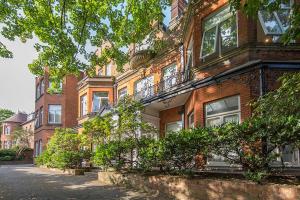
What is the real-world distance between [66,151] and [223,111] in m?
12.6

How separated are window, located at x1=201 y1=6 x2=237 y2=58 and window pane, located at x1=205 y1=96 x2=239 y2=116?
1.96 meters

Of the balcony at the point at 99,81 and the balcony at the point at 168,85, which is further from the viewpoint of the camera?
the balcony at the point at 99,81

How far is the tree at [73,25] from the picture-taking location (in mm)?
15509

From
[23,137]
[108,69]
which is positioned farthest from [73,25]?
[23,137]

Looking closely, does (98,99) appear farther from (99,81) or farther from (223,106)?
(223,106)

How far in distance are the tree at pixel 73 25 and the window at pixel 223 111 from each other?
562 centimetres

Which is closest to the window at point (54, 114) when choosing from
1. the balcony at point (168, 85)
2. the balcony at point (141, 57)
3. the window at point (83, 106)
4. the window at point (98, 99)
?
the window at point (83, 106)

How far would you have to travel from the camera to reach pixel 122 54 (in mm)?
17953

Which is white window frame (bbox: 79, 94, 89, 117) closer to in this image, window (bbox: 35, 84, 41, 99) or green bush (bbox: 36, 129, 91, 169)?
green bush (bbox: 36, 129, 91, 169)

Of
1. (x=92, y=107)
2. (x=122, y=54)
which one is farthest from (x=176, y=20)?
(x=92, y=107)

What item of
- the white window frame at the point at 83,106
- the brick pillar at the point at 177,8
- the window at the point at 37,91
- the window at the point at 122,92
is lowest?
the white window frame at the point at 83,106

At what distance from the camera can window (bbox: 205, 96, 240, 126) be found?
40.9 ft

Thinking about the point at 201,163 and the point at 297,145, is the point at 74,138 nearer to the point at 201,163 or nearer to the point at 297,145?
the point at 201,163

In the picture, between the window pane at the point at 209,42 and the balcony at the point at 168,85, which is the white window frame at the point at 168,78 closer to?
the balcony at the point at 168,85
